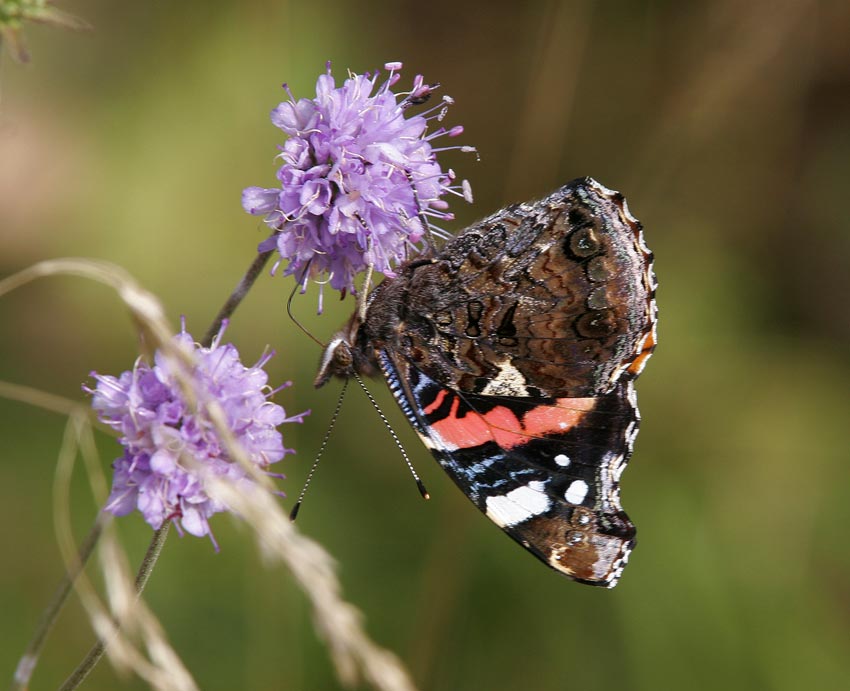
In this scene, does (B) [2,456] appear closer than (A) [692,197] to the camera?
Yes

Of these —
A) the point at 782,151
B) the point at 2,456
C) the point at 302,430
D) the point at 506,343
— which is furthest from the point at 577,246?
the point at 782,151

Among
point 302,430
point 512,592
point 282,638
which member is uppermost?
point 302,430

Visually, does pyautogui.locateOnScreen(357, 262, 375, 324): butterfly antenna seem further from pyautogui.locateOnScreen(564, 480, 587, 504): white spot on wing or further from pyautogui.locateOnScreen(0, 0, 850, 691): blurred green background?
pyautogui.locateOnScreen(0, 0, 850, 691): blurred green background

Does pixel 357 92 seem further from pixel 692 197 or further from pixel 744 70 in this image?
pixel 692 197

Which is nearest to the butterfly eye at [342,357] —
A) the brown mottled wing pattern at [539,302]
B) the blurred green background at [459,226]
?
the brown mottled wing pattern at [539,302]

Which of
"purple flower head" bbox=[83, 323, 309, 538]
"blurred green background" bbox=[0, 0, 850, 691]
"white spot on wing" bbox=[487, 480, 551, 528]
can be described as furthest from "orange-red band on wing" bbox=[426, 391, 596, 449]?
"blurred green background" bbox=[0, 0, 850, 691]

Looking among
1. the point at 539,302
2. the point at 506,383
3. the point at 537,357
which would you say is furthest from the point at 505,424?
the point at 539,302

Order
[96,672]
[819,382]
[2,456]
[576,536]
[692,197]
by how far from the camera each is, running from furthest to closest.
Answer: [692,197] → [819,382] → [2,456] → [96,672] → [576,536]

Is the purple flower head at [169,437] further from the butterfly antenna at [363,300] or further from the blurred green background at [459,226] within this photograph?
the blurred green background at [459,226]
